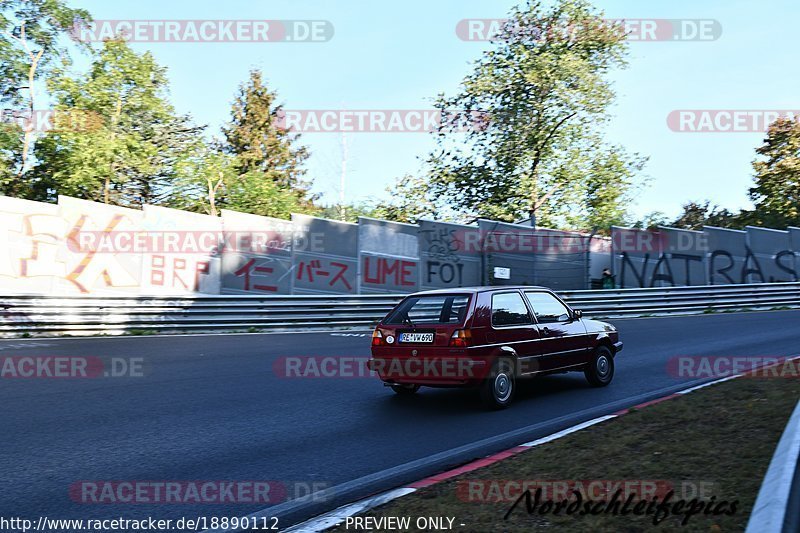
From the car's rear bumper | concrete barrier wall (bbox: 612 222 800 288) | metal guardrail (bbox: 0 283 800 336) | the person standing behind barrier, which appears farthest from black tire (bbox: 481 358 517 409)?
concrete barrier wall (bbox: 612 222 800 288)

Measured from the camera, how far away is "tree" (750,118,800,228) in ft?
168

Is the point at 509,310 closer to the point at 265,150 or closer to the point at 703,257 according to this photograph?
the point at 703,257

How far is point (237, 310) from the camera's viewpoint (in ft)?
56.6

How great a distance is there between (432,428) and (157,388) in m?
4.22

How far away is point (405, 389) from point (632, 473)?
4.56 metres

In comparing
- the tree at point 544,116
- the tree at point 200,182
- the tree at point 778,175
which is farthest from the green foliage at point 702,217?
the tree at point 200,182

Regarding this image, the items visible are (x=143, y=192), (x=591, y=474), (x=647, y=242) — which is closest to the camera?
(x=591, y=474)

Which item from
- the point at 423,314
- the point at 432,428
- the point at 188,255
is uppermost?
the point at 188,255

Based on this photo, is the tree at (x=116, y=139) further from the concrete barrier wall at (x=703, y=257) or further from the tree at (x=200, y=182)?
the concrete barrier wall at (x=703, y=257)

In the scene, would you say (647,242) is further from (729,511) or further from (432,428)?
(729,511)

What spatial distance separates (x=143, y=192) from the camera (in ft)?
123

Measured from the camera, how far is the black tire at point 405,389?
9.22 m

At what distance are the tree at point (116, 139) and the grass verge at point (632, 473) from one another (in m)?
30.3

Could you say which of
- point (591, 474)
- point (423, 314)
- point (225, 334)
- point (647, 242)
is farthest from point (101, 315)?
point (647, 242)
